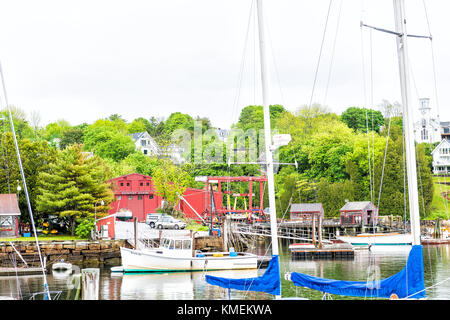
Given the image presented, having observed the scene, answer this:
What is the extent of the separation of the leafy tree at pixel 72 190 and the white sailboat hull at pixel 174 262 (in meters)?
13.5

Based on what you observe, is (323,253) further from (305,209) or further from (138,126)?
(138,126)

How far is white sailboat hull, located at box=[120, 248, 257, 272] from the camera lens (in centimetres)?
3925

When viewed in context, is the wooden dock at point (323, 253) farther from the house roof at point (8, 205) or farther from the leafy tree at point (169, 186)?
the house roof at point (8, 205)

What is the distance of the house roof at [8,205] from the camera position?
5022 cm

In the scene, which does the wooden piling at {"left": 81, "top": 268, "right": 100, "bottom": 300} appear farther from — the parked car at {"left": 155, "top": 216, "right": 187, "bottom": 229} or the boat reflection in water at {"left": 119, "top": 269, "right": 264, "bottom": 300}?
the parked car at {"left": 155, "top": 216, "right": 187, "bottom": 229}

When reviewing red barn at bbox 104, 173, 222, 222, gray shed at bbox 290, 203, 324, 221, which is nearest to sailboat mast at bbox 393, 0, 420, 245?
red barn at bbox 104, 173, 222, 222

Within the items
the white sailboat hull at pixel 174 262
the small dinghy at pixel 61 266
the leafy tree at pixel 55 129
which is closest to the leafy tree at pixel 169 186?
the small dinghy at pixel 61 266

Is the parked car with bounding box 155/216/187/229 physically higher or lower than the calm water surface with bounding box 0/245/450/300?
higher

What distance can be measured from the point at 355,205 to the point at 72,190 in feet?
111

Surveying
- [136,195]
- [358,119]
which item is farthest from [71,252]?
[358,119]

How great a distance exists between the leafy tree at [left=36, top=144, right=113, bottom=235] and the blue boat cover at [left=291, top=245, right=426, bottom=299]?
36137 millimetres
